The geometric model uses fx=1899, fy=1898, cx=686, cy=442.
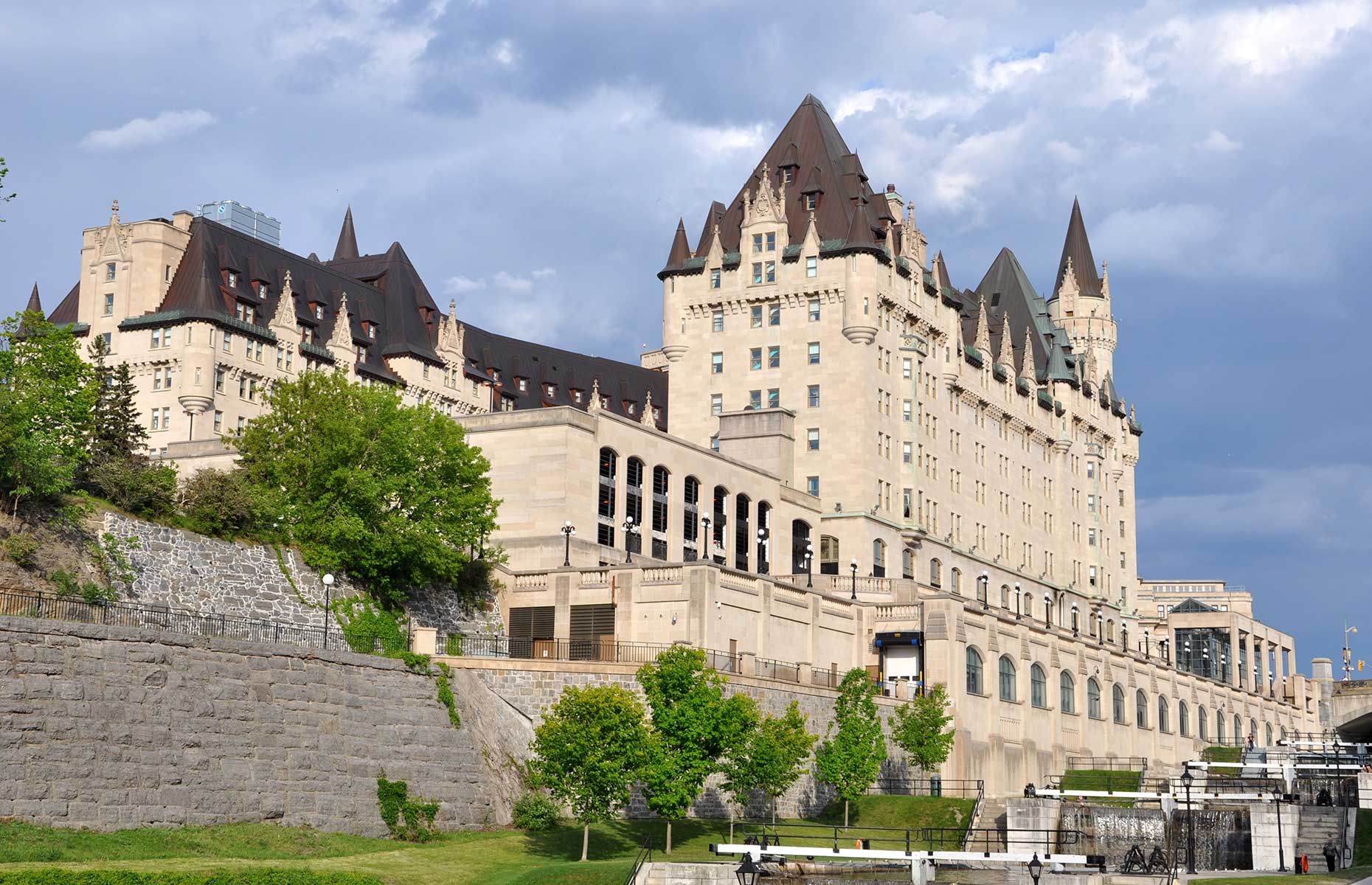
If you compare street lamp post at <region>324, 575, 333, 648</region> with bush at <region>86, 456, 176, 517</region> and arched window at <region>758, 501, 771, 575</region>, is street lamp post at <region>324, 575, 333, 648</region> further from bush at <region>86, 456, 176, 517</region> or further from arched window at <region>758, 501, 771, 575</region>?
arched window at <region>758, 501, 771, 575</region>

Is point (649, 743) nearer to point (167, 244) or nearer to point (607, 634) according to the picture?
point (607, 634)

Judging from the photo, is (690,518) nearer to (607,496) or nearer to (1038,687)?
(607,496)

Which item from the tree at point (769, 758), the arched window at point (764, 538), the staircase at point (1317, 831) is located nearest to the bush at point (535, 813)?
the tree at point (769, 758)

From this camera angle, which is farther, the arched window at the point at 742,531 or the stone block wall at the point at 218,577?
the arched window at the point at 742,531

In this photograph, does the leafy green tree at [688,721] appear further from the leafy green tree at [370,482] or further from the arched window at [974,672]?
the arched window at [974,672]

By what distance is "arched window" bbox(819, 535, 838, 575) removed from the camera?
116312 millimetres

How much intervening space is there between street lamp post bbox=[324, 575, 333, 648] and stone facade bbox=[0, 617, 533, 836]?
364 centimetres

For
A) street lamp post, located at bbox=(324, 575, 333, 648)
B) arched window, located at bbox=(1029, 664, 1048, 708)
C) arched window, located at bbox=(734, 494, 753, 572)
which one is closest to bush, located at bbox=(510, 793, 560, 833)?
street lamp post, located at bbox=(324, 575, 333, 648)

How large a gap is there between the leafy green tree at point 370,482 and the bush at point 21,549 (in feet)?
49.7

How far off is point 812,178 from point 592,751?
7327 cm

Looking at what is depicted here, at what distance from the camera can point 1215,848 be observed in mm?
69438

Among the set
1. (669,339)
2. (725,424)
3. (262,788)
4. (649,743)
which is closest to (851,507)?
(725,424)

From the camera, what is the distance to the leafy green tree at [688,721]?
6338 cm

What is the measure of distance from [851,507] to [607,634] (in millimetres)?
39046
